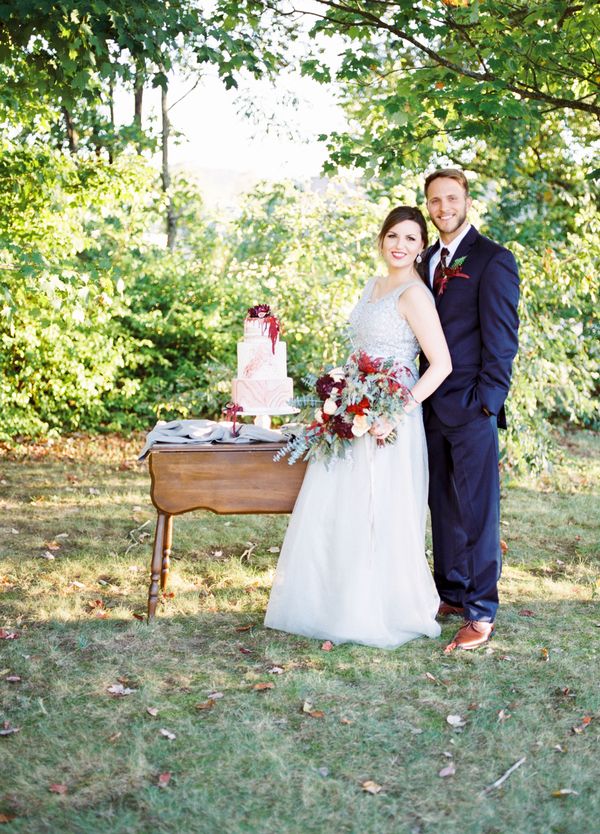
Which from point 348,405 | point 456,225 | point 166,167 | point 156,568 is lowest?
point 156,568

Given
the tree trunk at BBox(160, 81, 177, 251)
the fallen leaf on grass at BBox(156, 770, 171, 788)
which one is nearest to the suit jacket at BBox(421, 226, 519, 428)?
the fallen leaf on grass at BBox(156, 770, 171, 788)

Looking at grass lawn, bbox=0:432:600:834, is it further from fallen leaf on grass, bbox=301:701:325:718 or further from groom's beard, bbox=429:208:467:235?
groom's beard, bbox=429:208:467:235

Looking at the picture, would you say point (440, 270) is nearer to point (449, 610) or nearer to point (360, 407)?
point (360, 407)

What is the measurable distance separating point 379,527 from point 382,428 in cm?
47

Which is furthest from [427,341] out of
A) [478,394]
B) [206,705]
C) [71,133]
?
[71,133]

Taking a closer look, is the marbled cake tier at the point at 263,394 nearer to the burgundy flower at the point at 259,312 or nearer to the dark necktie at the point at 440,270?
the burgundy flower at the point at 259,312

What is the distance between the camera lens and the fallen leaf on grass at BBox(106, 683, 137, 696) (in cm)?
338

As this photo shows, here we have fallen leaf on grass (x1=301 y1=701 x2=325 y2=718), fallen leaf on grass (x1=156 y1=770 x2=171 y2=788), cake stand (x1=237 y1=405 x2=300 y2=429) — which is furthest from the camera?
cake stand (x1=237 y1=405 x2=300 y2=429)

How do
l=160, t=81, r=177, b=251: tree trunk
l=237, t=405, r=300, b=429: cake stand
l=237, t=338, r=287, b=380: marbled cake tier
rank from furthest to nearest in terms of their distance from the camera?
1. l=160, t=81, r=177, b=251: tree trunk
2. l=237, t=338, r=287, b=380: marbled cake tier
3. l=237, t=405, r=300, b=429: cake stand

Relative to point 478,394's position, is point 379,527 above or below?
below

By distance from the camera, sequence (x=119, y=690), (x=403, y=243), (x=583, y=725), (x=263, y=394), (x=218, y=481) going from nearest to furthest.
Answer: (x=583, y=725) < (x=119, y=690) < (x=403, y=243) < (x=218, y=481) < (x=263, y=394)

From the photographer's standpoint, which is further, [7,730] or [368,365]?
[368,365]

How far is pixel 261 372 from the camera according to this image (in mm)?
4383

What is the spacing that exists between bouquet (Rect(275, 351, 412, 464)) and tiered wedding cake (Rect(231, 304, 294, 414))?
14.4 inches
